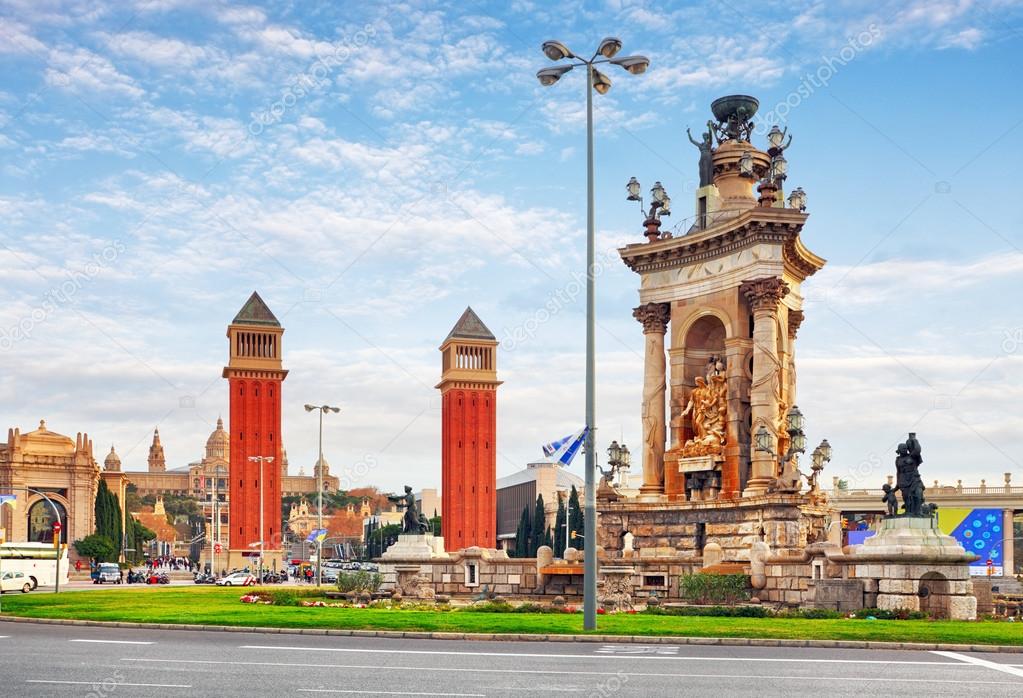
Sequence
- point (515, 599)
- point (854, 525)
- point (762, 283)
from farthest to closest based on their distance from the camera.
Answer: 1. point (854, 525)
2. point (762, 283)
3. point (515, 599)

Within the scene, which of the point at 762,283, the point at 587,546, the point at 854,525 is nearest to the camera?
the point at 587,546

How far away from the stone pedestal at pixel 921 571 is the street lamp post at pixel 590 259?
765cm

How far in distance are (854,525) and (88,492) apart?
77165mm

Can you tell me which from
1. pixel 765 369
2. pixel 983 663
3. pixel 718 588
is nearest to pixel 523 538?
pixel 765 369

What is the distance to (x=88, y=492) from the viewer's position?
398 feet

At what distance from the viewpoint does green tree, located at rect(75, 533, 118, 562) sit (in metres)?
108

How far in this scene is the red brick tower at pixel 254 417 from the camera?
109 m

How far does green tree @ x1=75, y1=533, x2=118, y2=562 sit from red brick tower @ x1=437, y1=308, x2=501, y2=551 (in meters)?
31.6

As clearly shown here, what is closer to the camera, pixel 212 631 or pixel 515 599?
pixel 212 631

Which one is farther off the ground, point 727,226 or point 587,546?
point 727,226

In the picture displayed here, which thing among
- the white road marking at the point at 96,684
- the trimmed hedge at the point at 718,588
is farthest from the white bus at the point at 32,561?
the white road marking at the point at 96,684

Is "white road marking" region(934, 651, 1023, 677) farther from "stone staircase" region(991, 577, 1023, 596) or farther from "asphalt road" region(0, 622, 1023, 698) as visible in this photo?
"stone staircase" region(991, 577, 1023, 596)

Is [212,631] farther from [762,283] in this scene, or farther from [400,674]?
[762,283]

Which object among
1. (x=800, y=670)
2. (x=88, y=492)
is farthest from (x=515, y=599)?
(x=88, y=492)
